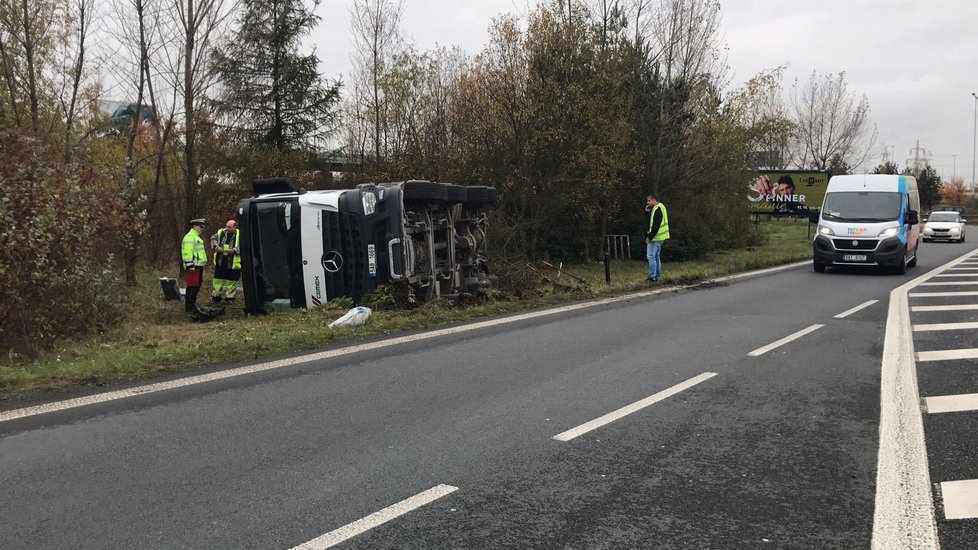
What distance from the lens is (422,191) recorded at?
1130 centimetres

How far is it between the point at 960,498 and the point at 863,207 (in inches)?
616

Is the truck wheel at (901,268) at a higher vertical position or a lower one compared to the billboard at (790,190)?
lower

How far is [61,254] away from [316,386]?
4411mm

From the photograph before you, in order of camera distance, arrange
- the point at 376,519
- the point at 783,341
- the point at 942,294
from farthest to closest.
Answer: the point at 942,294, the point at 783,341, the point at 376,519

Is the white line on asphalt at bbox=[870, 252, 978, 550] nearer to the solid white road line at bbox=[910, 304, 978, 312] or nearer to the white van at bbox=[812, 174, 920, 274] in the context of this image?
the solid white road line at bbox=[910, 304, 978, 312]

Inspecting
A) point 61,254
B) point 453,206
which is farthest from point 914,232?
point 61,254

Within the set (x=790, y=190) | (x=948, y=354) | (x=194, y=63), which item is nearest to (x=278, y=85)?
(x=194, y=63)

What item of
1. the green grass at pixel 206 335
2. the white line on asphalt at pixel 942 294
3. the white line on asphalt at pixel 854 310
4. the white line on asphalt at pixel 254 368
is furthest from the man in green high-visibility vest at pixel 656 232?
the white line on asphalt at pixel 942 294

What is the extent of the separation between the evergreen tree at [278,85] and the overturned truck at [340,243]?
45.9 feet

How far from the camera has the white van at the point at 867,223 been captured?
17031 millimetres

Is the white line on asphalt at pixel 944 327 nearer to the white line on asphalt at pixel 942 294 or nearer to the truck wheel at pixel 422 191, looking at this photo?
the white line on asphalt at pixel 942 294

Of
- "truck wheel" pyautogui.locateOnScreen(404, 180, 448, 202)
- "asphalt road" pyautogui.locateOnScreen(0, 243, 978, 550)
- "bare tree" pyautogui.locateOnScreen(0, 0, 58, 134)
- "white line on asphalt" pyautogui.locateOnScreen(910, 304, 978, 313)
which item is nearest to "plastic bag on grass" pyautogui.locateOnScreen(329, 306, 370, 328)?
"asphalt road" pyautogui.locateOnScreen(0, 243, 978, 550)

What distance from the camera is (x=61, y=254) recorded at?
28.1 ft

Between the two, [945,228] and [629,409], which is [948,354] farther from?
[945,228]
